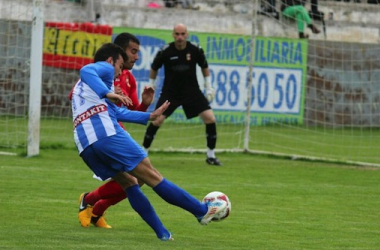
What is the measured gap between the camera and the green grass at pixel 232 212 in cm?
851

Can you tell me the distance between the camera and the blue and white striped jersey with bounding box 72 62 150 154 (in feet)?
27.3

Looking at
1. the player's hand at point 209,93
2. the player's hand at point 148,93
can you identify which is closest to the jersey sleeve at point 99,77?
the player's hand at point 148,93

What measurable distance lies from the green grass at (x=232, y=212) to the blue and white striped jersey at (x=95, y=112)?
36.9 inches

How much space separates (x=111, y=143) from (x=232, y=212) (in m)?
2.62

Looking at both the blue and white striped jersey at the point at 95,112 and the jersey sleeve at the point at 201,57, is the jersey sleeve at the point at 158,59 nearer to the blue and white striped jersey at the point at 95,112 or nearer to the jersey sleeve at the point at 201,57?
the jersey sleeve at the point at 201,57

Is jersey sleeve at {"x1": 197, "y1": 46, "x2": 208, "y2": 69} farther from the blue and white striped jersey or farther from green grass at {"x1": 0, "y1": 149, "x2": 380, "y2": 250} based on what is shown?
the blue and white striped jersey

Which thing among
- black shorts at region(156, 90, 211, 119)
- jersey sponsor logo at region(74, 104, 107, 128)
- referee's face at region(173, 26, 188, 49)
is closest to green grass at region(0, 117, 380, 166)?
black shorts at region(156, 90, 211, 119)

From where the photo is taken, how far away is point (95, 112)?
8.41 meters

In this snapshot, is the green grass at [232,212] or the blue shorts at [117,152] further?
the green grass at [232,212]

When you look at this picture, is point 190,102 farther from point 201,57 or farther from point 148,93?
point 148,93

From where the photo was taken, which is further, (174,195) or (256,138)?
(256,138)

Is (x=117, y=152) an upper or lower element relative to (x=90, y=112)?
lower

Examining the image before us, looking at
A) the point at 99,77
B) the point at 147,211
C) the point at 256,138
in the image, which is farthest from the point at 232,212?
the point at 256,138

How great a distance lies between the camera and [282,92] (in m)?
21.9
